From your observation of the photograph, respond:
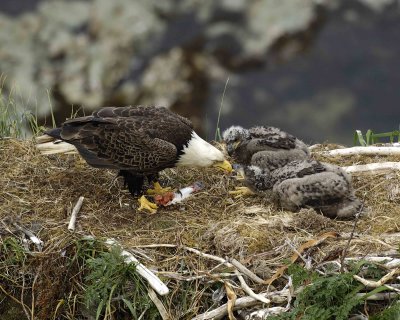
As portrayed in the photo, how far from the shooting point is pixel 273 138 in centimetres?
705

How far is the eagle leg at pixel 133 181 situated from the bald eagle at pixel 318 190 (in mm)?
921

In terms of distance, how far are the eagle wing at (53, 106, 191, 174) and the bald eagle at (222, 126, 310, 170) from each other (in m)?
0.62

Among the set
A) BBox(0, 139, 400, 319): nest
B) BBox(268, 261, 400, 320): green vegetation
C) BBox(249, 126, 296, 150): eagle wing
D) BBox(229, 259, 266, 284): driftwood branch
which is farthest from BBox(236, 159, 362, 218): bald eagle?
BBox(268, 261, 400, 320): green vegetation

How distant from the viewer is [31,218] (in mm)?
6340

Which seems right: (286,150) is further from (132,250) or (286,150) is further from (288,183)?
(132,250)

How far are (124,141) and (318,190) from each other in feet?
4.40

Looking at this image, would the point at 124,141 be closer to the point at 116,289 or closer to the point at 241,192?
the point at 241,192

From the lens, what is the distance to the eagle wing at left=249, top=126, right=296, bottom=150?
7.01 meters

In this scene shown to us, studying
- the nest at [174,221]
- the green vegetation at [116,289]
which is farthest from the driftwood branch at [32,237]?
the green vegetation at [116,289]

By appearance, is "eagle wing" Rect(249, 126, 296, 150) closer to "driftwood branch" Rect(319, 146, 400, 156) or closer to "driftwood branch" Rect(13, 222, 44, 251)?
"driftwood branch" Rect(319, 146, 400, 156)

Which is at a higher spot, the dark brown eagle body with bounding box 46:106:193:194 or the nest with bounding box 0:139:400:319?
the dark brown eagle body with bounding box 46:106:193:194

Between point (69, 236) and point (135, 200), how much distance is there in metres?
0.93

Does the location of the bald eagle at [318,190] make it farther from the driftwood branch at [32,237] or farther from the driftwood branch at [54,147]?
the driftwood branch at [32,237]

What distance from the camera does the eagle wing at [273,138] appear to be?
7.01 m
